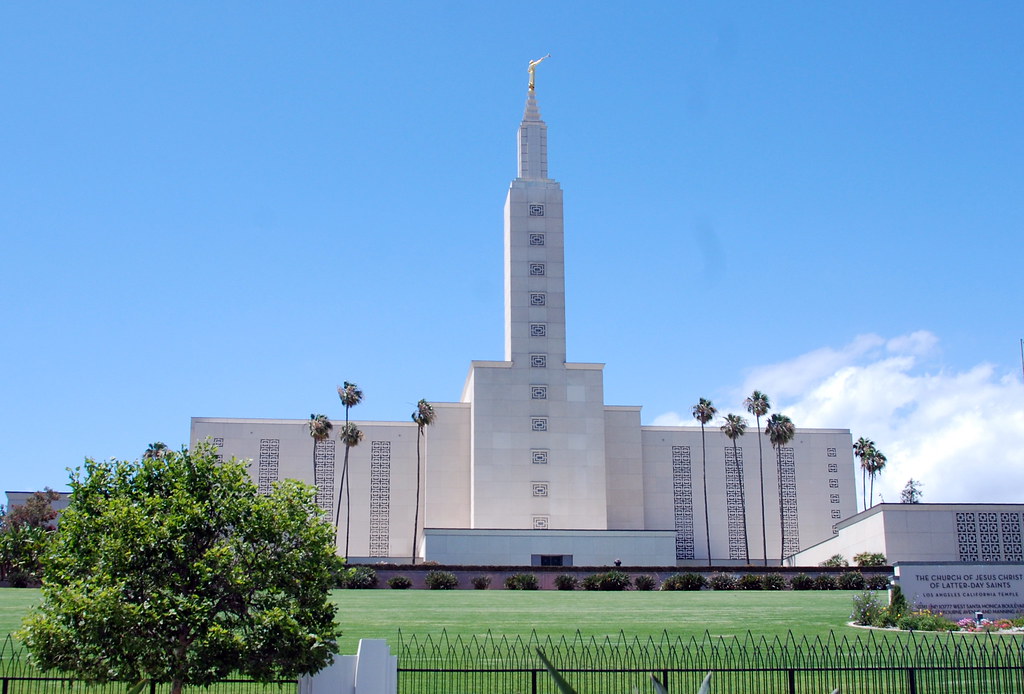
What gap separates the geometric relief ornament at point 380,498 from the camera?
247 feet

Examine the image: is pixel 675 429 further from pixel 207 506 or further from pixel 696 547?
pixel 207 506

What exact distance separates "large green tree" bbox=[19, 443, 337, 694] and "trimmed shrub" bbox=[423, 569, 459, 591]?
1462 inches

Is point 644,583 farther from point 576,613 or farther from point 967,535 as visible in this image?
point 967,535

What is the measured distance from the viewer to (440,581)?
52.3 meters

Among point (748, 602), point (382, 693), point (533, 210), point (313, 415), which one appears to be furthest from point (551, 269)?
point (382, 693)

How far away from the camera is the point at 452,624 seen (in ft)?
98.0

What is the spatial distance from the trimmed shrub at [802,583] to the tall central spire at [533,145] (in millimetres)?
35979

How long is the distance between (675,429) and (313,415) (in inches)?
1030

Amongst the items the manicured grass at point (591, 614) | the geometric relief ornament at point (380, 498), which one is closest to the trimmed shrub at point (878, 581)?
the manicured grass at point (591, 614)

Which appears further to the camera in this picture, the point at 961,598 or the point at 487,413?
the point at 487,413

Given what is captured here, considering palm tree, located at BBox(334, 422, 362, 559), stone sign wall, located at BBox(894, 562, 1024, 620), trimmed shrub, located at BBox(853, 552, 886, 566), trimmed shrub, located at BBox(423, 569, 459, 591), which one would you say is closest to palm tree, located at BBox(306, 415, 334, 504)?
palm tree, located at BBox(334, 422, 362, 559)

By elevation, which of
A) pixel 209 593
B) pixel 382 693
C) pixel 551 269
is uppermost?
pixel 551 269

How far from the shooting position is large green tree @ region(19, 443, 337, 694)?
14375 millimetres

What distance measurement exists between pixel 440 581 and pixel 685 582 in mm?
11765
